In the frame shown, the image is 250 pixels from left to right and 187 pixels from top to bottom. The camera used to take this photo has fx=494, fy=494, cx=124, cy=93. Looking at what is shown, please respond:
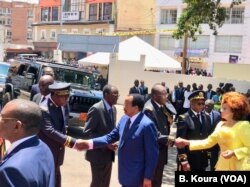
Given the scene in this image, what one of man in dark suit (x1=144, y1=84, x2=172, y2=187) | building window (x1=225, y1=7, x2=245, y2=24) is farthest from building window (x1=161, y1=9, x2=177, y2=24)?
man in dark suit (x1=144, y1=84, x2=172, y2=187)

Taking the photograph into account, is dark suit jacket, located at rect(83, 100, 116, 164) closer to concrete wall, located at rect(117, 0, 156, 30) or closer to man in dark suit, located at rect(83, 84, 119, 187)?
man in dark suit, located at rect(83, 84, 119, 187)

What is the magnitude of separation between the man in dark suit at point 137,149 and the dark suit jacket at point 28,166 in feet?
7.47

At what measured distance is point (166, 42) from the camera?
156 ft

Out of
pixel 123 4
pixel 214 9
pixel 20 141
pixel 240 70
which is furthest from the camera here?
pixel 123 4

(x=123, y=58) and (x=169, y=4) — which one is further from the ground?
(x=169, y=4)

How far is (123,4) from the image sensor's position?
57.0m

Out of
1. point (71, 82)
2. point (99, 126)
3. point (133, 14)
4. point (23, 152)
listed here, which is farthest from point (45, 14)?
point (23, 152)

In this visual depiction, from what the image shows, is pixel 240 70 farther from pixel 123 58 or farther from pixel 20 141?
pixel 20 141

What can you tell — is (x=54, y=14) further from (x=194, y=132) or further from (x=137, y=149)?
(x=137, y=149)

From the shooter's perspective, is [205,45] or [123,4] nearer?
[205,45]

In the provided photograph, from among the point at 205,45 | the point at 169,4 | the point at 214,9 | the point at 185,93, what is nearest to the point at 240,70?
the point at 185,93

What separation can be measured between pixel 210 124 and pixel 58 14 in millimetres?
62726

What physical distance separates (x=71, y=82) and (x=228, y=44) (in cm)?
3074

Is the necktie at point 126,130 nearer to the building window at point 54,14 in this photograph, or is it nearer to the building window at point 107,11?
the building window at point 107,11
